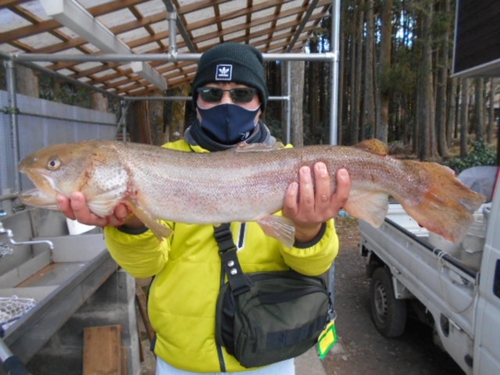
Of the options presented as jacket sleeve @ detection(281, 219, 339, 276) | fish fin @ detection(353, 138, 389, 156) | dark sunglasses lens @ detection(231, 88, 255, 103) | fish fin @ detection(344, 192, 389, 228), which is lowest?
jacket sleeve @ detection(281, 219, 339, 276)

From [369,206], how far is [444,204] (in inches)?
15.3

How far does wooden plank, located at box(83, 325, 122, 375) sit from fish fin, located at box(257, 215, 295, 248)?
237 cm

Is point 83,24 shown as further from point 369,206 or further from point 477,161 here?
point 477,161

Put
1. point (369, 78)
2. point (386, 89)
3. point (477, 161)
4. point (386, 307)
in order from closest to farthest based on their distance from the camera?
1. point (386, 307)
2. point (477, 161)
3. point (386, 89)
4. point (369, 78)

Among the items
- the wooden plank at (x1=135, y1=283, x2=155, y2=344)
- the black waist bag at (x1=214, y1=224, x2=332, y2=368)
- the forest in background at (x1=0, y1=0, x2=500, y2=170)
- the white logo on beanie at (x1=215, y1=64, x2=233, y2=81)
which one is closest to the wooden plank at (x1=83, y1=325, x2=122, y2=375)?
the wooden plank at (x1=135, y1=283, x2=155, y2=344)

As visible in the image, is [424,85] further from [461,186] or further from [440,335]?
[461,186]

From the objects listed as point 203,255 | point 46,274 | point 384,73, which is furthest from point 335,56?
point 384,73

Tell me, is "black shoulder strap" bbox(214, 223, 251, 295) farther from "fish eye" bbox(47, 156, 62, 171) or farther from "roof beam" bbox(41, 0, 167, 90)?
"roof beam" bbox(41, 0, 167, 90)

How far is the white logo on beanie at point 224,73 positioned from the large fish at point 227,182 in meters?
0.44

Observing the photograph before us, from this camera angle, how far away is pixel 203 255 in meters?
2.17

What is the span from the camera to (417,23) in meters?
32.7

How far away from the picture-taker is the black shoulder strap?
6.91 feet

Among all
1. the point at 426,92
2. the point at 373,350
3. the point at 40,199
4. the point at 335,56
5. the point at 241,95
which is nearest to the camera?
the point at 40,199

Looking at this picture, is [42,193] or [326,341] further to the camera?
[326,341]
